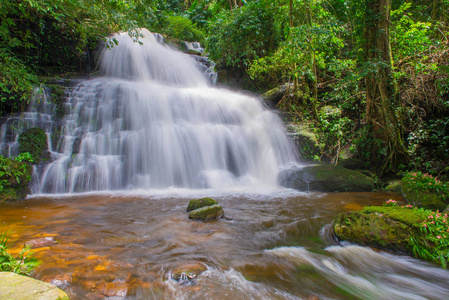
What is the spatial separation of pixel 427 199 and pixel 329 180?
2.73m

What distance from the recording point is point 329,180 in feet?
22.5

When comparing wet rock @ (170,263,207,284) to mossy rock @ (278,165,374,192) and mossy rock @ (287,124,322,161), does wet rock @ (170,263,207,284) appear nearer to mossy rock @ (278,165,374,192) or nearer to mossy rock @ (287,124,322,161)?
mossy rock @ (278,165,374,192)

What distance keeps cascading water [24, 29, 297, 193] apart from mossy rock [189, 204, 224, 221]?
3239 millimetres

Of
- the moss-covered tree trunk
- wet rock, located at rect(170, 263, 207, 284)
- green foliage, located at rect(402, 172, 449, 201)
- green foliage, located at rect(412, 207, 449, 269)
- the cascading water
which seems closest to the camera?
wet rock, located at rect(170, 263, 207, 284)

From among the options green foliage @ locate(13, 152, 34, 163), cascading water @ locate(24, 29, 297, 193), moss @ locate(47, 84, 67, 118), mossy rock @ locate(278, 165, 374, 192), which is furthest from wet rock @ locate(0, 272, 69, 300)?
moss @ locate(47, 84, 67, 118)

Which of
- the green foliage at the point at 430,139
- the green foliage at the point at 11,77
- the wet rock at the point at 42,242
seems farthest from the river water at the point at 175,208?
the green foliage at the point at 430,139

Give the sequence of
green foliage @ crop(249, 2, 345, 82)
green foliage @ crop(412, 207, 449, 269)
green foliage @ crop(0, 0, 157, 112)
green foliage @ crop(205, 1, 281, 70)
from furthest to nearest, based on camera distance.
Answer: green foliage @ crop(205, 1, 281, 70)
green foliage @ crop(249, 2, 345, 82)
green foliage @ crop(0, 0, 157, 112)
green foliage @ crop(412, 207, 449, 269)

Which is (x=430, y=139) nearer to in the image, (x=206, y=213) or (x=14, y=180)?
(x=206, y=213)

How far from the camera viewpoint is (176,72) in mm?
13812

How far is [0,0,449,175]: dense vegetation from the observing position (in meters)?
7.01

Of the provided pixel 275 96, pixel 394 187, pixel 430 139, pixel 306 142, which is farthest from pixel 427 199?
pixel 275 96

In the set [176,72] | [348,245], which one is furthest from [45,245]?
[176,72]

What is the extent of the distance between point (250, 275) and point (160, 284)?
2.98 ft

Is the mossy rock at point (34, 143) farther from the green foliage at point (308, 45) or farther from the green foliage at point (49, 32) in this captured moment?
the green foliage at point (308, 45)
